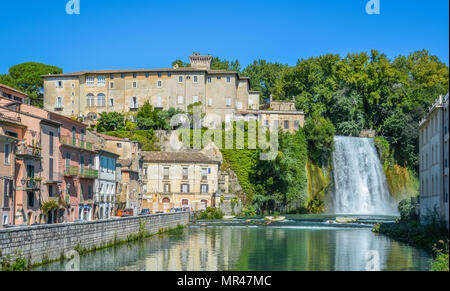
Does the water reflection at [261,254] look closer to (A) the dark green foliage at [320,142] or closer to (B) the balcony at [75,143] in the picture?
(B) the balcony at [75,143]

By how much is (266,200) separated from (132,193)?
1622 centimetres

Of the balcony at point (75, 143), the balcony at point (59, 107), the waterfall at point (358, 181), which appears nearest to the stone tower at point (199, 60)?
the balcony at point (59, 107)

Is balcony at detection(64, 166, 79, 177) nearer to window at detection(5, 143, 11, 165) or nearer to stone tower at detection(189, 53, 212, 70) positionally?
window at detection(5, 143, 11, 165)

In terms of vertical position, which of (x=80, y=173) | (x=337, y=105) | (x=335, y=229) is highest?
(x=337, y=105)

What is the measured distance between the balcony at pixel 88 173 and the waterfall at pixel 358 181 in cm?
3295

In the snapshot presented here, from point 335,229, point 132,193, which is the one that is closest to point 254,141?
point 132,193

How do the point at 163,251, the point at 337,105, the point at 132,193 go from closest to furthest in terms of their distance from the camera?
1. the point at 163,251
2. the point at 132,193
3. the point at 337,105

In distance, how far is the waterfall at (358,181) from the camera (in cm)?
7044

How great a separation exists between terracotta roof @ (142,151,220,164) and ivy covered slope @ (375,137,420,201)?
75.0ft

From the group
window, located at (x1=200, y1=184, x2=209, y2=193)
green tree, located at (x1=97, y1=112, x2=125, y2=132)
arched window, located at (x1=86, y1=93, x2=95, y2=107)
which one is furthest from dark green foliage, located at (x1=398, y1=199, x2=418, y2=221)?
arched window, located at (x1=86, y1=93, x2=95, y2=107)
